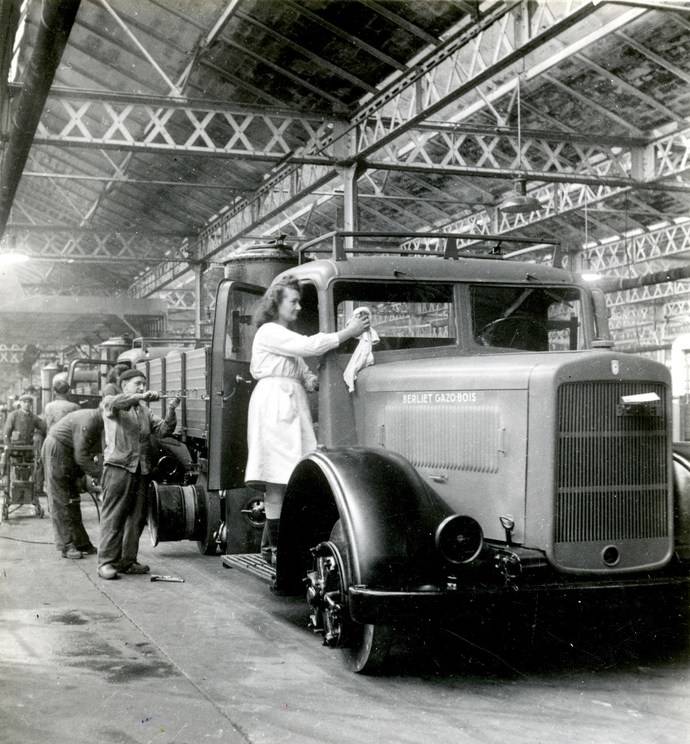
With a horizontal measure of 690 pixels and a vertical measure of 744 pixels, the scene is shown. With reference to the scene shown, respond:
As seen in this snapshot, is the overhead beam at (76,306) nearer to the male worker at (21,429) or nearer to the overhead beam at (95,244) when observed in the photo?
the overhead beam at (95,244)

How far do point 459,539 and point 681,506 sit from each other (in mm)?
1263

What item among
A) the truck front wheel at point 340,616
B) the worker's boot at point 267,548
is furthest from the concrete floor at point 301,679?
the worker's boot at point 267,548

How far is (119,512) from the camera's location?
23.0ft

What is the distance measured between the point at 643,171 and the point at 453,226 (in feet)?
21.9

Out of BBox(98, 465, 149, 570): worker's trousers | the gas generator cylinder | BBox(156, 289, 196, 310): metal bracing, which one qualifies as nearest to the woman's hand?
BBox(98, 465, 149, 570): worker's trousers

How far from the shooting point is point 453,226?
21594 mm

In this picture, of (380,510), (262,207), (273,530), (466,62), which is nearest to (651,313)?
(262,207)

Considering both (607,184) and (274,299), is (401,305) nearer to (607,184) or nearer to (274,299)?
(274,299)

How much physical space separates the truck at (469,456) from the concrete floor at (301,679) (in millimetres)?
260

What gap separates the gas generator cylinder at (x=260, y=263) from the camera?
8219 mm

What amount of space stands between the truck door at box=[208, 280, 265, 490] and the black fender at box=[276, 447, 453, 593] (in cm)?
149

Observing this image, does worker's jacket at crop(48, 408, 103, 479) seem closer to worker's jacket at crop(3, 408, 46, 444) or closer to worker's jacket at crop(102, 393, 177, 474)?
worker's jacket at crop(102, 393, 177, 474)

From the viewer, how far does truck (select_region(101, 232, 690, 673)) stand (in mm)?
3867

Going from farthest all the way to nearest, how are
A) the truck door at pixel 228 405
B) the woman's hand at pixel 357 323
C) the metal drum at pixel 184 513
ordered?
the metal drum at pixel 184 513 → the truck door at pixel 228 405 → the woman's hand at pixel 357 323
